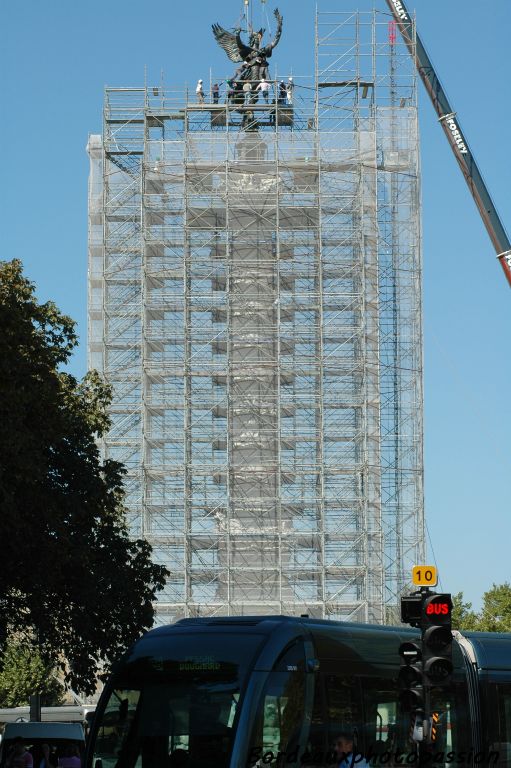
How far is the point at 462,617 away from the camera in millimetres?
72312

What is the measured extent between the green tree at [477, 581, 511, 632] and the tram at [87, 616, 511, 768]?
52.9 metres

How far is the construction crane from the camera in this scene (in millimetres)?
54594

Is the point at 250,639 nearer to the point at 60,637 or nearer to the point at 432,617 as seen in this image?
the point at 432,617

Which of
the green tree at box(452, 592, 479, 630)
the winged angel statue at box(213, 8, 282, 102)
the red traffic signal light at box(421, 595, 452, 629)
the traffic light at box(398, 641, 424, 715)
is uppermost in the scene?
the winged angel statue at box(213, 8, 282, 102)

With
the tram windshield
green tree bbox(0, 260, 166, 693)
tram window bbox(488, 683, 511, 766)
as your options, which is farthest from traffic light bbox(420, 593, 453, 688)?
green tree bbox(0, 260, 166, 693)

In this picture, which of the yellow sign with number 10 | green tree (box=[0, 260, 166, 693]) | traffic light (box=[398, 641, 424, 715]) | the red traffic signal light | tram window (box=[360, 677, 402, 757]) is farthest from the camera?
green tree (box=[0, 260, 166, 693])

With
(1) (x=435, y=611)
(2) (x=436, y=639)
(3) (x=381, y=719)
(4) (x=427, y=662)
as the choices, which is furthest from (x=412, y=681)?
(3) (x=381, y=719)

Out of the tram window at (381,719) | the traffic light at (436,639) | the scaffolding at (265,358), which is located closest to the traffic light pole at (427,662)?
the traffic light at (436,639)

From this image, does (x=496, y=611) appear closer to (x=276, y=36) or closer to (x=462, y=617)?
(x=462, y=617)

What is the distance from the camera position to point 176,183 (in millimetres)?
53312

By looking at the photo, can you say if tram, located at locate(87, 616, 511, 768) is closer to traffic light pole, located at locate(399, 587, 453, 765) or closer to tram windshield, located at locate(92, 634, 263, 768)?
tram windshield, located at locate(92, 634, 263, 768)

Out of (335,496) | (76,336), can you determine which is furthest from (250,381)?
(76,336)

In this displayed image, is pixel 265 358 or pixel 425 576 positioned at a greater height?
pixel 265 358

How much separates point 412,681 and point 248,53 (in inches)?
1880
